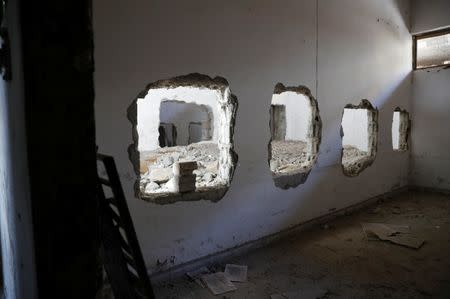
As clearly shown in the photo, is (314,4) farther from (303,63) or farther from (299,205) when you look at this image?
(299,205)

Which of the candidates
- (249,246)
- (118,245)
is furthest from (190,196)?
(118,245)

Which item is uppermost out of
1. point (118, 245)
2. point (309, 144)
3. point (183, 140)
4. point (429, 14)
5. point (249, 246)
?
point (429, 14)

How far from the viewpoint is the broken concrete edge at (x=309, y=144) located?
414 centimetres

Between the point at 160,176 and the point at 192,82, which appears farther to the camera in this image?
the point at 160,176

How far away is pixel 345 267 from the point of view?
11.5ft

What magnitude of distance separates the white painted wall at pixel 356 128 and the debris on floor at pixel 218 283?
6167 millimetres

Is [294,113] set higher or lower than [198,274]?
higher

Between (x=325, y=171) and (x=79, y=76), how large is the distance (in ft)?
13.7

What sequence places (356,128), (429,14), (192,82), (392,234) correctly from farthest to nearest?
(356,128), (429,14), (392,234), (192,82)

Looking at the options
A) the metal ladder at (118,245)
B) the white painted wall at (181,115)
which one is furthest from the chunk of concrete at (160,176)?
the white painted wall at (181,115)

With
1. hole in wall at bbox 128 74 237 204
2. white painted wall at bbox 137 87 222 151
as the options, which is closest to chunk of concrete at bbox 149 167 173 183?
hole in wall at bbox 128 74 237 204

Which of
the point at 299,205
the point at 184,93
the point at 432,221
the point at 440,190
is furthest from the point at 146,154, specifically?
the point at 440,190

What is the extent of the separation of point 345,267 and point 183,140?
8999 millimetres

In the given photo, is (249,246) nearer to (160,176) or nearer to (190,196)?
(190,196)
